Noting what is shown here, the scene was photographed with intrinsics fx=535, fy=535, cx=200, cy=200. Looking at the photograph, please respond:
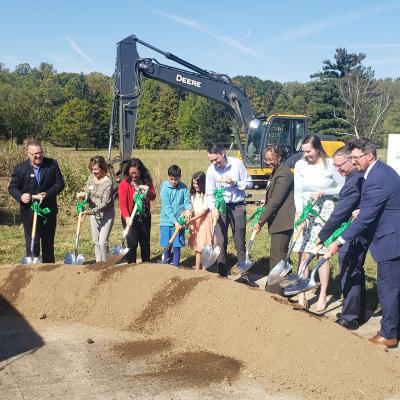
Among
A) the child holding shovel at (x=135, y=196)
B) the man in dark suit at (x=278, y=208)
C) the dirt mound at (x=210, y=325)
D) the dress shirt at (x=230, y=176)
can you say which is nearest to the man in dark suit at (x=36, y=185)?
the dirt mound at (x=210, y=325)

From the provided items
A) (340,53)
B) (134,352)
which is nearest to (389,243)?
(134,352)

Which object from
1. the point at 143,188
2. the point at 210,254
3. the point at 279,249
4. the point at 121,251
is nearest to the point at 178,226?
the point at 210,254

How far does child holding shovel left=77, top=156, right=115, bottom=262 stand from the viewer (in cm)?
682

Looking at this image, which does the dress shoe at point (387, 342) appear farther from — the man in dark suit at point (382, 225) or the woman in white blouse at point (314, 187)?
the woman in white blouse at point (314, 187)

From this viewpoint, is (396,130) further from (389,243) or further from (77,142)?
(389,243)

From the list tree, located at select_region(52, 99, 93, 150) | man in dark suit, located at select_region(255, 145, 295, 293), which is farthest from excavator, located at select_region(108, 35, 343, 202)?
tree, located at select_region(52, 99, 93, 150)

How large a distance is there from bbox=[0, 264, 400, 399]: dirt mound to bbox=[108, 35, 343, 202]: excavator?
22.1 ft

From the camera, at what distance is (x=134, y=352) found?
469 cm

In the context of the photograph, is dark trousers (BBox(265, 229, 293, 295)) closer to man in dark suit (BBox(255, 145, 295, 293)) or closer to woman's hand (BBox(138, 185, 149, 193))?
man in dark suit (BBox(255, 145, 295, 293))

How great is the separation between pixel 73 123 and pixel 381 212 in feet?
173

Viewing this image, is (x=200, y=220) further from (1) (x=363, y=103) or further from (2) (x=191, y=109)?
(2) (x=191, y=109)

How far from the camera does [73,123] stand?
179ft

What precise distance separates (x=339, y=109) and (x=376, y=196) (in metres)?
39.5

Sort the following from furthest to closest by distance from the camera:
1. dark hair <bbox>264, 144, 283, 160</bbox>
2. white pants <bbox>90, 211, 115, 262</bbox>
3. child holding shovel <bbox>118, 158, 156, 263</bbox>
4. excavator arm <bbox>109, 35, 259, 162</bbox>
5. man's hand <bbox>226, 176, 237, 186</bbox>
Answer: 1. excavator arm <bbox>109, 35, 259, 162</bbox>
2. white pants <bbox>90, 211, 115, 262</bbox>
3. child holding shovel <bbox>118, 158, 156, 263</bbox>
4. man's hand <bbox>226, 176, 237, 186</bbox>
5. dark hair <bbox>264, 144, 283, 160</bbox>
